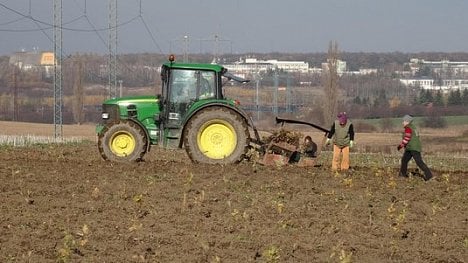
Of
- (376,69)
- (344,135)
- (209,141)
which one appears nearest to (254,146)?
(209,141)

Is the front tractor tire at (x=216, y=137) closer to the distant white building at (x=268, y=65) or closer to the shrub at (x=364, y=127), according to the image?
the shrub at (x=364, y=127)

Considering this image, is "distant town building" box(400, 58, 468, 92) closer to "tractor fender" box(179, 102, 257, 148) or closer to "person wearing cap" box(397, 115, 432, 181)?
"person wearing cap" box(397, 115, 432, 181)

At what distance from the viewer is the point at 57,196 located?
12625 mm

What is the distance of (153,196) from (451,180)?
7.16 metres

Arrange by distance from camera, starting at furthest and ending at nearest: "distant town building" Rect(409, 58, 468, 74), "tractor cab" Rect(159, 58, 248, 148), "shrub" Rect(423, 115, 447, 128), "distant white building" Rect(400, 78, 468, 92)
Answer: "distant town building" Rect(409, 58, 468, 74) → "distant white building" Rect(400, 78, 468, 92) → "shrub" Rect(423, 115, 447, 128) → "tractor cab" Rect(159, 58, 248, 148)

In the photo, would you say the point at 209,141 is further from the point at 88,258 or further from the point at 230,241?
the point at 88,258

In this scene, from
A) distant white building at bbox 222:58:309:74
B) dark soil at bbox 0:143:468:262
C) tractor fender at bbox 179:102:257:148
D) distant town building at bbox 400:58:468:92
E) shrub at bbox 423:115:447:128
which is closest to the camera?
dark soil at bbox 0:143:468:262

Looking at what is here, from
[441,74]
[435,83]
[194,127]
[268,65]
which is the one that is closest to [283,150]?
[194,127]

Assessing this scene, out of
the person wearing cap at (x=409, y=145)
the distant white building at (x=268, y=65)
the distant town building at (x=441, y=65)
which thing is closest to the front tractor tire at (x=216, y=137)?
the person wearing cap at (x=409, y=145)

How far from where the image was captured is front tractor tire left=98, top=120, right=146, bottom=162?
18.0 metres

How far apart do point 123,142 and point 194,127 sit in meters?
1.82

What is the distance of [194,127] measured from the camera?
1747 cm

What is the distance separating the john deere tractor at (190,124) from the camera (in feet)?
57.5

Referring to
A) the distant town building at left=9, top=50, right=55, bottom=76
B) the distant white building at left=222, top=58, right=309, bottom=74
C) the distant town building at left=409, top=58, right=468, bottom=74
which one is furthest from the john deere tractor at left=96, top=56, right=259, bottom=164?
the distant town building at left=409, top=58, right=468, bottom=74
